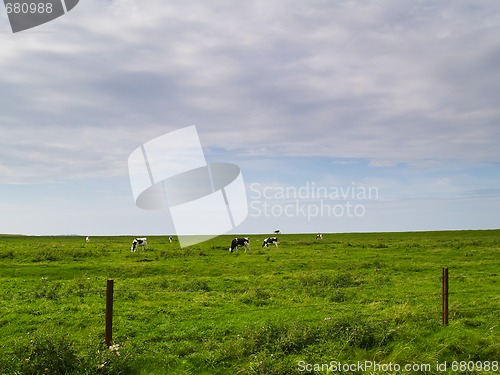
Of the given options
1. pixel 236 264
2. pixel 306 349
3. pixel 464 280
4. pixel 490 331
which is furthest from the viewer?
pixel 236 264

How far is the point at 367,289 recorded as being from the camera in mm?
17422

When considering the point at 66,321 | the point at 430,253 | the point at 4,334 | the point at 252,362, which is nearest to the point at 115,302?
the point at 66,321

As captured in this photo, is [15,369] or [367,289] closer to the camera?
[15,369]

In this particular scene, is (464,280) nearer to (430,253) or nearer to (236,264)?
(236,264)

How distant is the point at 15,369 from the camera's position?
8039mm

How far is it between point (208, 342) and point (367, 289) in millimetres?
9335

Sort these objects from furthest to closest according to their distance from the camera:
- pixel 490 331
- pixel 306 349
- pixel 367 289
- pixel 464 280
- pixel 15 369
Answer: pixel 464 280 < pixel 367 289 < pixel 490 331 < pixel 306 349 < pixel 15 369

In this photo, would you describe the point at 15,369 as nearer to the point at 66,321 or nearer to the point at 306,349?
the point at 66,321

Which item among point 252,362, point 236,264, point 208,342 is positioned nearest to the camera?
point 252,362

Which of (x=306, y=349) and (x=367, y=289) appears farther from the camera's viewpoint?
(x=367, y=289)

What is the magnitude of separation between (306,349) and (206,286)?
9.77 meters

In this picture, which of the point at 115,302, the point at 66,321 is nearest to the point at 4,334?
the point at 66,321

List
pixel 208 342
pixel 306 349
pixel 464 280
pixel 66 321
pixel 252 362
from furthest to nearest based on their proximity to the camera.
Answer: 1. pixel 464 280
2. pixel 66 321
3. pixel 208 342
4. pixel 306 349
5. pixel 252 362

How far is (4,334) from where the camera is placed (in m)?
11.3
